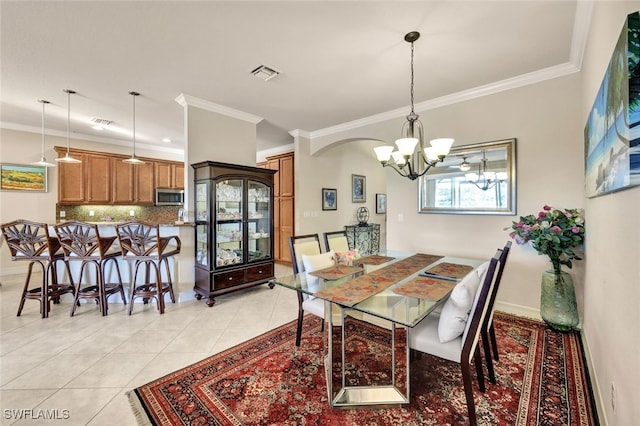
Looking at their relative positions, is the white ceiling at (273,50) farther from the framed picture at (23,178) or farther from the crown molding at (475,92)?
the framed picture at (23,178)

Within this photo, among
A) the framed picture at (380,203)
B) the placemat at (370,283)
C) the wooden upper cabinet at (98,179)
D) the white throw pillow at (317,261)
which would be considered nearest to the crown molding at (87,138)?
the wooden upper cabinet at (98,179)

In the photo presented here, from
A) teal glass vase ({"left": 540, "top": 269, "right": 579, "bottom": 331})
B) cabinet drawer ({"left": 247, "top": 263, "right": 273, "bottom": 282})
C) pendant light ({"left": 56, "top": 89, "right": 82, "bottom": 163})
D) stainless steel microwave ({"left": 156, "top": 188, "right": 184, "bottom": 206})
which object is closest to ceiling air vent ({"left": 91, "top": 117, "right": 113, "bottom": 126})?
pendant light ({"left": 56, "top": 89, "right": 82, "bottom": 163})

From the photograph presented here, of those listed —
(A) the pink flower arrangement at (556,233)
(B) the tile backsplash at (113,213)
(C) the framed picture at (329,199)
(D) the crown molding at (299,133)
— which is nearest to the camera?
(A) the pink flower arrangement at (556,233)

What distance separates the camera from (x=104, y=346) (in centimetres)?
238

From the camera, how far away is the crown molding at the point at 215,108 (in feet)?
11.6

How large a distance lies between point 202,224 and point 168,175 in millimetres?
3772

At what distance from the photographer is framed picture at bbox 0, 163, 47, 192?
15.3 feet

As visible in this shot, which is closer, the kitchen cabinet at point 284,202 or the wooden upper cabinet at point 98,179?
the wooden upper cabinet at point 98,179

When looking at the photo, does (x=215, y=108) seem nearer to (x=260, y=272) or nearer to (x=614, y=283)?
(x=260, y=272)

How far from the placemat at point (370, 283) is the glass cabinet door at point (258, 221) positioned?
86.2 inches

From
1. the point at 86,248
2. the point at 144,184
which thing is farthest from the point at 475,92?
the point at 144,184

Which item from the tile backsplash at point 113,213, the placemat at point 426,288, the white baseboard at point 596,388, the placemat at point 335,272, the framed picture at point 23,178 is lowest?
the white baseboard at point 596,388

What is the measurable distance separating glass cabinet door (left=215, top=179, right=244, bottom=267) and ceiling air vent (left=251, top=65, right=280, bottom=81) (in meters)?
1.41

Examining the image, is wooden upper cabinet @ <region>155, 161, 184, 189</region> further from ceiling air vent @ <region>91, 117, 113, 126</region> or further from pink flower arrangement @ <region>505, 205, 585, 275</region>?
pink flower arrangement @ <region>505, 205, 585, 275</region>
